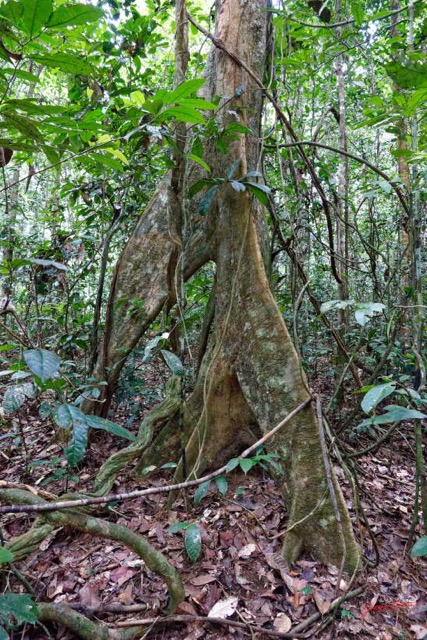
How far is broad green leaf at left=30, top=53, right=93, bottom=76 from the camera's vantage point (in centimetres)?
103

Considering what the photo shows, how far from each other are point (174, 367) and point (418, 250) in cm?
203

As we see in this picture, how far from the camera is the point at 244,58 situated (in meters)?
3.02

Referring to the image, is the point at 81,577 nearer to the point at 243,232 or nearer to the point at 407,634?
the point at 407,634

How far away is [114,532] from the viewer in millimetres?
1738

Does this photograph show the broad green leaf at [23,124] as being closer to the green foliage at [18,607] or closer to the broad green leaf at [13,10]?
the broad green leaf at [13,10]

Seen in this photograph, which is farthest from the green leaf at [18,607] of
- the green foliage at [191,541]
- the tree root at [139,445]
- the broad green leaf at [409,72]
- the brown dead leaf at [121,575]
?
the broad green leaf at [409,72]

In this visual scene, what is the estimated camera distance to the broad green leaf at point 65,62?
1034 mm

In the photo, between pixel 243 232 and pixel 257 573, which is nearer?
pixel 257 573

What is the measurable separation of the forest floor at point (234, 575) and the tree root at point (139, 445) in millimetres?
180

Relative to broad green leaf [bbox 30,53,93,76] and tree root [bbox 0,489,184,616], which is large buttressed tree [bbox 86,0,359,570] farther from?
broad green leaf [bbox 30,53,93,76]

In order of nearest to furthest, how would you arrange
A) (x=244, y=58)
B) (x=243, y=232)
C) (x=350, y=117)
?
(x=243, y=232)
(x=244, y=58)
(x=350, y=117)

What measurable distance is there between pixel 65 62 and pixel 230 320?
6.23 feet

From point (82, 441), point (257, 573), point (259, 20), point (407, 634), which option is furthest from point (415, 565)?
point (259, 20)

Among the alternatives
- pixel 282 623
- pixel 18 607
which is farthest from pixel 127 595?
pixel 18 607
